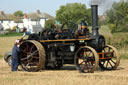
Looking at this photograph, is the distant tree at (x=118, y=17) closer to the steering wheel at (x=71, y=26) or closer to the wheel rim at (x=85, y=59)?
the steering wheel at (x=71, y=26)

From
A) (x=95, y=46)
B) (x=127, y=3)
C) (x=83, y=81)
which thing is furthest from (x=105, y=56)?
(x=127, y=3)

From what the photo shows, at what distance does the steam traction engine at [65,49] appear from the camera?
11.4 m

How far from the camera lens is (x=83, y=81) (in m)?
7.85

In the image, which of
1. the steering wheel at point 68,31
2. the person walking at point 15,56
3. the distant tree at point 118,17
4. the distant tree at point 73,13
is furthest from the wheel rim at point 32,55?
the distant tree at point 73,13

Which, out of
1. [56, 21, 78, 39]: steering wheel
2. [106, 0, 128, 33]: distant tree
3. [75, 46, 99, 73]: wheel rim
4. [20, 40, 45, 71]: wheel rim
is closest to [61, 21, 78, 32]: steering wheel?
[56, 21, 78, 39]: steering wheel

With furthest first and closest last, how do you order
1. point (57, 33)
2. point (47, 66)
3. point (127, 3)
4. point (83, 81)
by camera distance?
point (127, 3) → point (47, 66) → point (57, 33) → point (83, 81)

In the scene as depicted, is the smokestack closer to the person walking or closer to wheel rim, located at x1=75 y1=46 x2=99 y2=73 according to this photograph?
wheel rim, located at x1=75 y1=46 x2=99 y2=73

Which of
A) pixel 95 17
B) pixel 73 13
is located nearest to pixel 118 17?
pixel 73 13

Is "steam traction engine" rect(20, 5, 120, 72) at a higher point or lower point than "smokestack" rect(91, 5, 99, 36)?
lower

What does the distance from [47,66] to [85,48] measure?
2.77m

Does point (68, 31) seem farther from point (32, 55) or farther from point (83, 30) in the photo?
point (32, 55)

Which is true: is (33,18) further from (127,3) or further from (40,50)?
(40,50)

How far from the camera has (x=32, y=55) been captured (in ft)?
39.5

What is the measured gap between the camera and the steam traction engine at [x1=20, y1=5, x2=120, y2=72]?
11406mm
